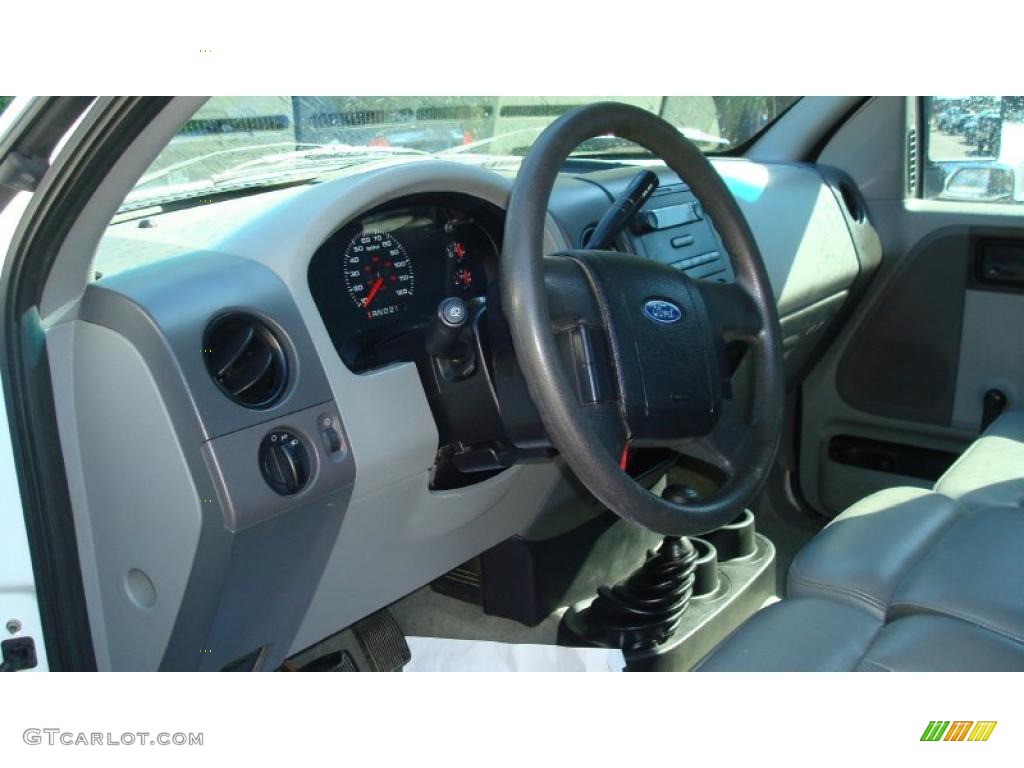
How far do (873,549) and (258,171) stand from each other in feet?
3.59

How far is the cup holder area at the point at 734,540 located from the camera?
226 centimetres

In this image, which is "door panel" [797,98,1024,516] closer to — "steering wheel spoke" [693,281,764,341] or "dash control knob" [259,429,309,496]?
"steering wheel spoke" [693,281,764,341]

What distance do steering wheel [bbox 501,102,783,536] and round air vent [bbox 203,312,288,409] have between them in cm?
36

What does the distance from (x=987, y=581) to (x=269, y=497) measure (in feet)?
3.06

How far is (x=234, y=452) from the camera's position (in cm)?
132

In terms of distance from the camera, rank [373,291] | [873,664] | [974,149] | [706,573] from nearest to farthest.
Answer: [873,664]
[373,291]
[706,573]
[974,149]

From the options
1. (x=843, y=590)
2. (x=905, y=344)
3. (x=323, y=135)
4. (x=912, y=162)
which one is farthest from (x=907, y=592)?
(x=912, y=162)

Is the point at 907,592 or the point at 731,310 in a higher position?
the point at 731,310

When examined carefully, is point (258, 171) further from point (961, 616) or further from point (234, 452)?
point (961, 616)
